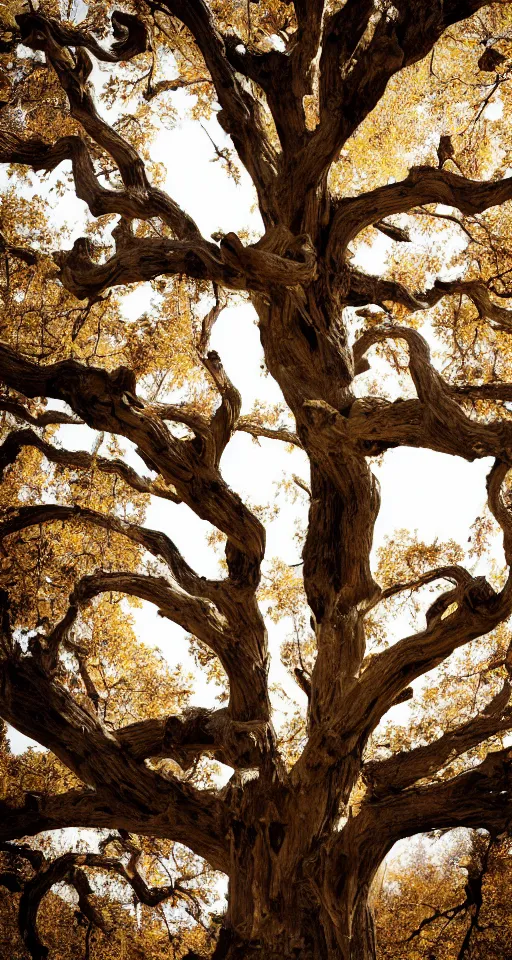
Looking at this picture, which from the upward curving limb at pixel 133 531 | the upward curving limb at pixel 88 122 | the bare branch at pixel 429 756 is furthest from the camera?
the upward curving limb at pixel 88 122

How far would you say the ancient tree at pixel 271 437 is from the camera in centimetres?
678

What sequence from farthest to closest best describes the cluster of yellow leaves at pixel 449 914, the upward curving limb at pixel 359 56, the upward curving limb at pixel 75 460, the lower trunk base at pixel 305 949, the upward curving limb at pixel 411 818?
the cluster of yellow leaves at pixel 449 914 < the upward curving limb at pixel 75 460 < the upward curving limb at pixel 359 56 < the upward curving limb at pixel 411 818 < the lower trunk base at pixel 305 949

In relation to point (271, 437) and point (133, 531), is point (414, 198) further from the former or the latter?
point (133, 531)

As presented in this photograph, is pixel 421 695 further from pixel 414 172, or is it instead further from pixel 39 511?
pixel 414 172

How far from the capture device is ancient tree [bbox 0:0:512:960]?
6.78 metres

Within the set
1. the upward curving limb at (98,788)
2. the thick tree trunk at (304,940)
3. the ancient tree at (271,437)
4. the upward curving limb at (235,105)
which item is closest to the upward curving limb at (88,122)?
the ancient tree at (271,437)

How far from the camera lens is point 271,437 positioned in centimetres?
991

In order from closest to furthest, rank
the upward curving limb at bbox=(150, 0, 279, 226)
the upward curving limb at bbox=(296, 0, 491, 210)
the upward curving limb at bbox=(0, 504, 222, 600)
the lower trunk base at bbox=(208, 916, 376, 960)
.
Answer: the lower trunk base at bbox=(208, 916, 376, 960) < the upward curving limb at bbox=(296, 0, 491, 210) < the upward curving limb at bbox=(0, 504, 222, 600) < the upward curving limb at bbox=(150, 0, 279, 226)

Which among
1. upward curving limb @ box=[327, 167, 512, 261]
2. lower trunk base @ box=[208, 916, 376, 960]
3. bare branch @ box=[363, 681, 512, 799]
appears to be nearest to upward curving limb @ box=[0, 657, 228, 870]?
lower trunk base @ box=[208, 916, 376, 960]

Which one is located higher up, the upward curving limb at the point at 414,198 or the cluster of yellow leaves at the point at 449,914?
the upward curving limb at the point at 414,198

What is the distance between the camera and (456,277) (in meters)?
8.62

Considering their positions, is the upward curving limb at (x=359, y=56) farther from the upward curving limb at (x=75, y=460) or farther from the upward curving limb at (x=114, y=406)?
the upward curving limb at (x=75, y=460)

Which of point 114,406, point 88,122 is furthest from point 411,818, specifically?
point 88,122

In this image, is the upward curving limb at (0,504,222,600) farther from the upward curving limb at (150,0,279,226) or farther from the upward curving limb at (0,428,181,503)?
the upward curving limb at (150,0,279,226)
